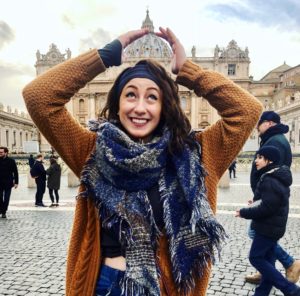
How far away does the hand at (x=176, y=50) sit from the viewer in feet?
5.37

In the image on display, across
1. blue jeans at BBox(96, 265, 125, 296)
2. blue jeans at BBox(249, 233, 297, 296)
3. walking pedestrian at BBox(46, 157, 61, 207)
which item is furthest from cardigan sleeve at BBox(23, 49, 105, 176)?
walking pedestrian at BBox(46, 157, 61, 207)

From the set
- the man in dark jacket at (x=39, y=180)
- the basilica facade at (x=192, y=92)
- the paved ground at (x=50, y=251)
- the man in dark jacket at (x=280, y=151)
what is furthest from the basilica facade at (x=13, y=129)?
the man in dark jacket at (x=280, y=151)

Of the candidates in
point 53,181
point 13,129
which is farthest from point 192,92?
point 53,181

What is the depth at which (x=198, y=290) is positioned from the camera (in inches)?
62.1

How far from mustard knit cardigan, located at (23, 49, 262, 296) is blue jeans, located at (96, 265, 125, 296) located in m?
0.03

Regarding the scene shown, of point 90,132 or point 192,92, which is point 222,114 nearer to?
point 90,132

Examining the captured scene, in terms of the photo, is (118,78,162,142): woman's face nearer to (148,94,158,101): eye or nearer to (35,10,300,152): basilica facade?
(148,94,158,101): eye

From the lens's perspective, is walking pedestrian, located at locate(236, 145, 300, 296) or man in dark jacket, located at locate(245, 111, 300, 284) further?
man in dark jacket, located at locate(245, 111, 300, 284)

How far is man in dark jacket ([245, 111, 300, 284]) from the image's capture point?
390cm

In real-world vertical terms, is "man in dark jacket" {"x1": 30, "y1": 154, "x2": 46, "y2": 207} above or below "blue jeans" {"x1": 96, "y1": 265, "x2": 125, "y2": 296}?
below

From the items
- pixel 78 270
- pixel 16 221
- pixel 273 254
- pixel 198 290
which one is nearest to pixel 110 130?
pixel 78 270

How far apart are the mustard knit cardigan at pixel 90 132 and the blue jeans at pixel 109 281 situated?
0.03 metres

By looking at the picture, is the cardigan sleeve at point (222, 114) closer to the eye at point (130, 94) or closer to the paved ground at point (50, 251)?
the eye at point (130, 94)

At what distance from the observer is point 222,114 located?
160 centimetres
